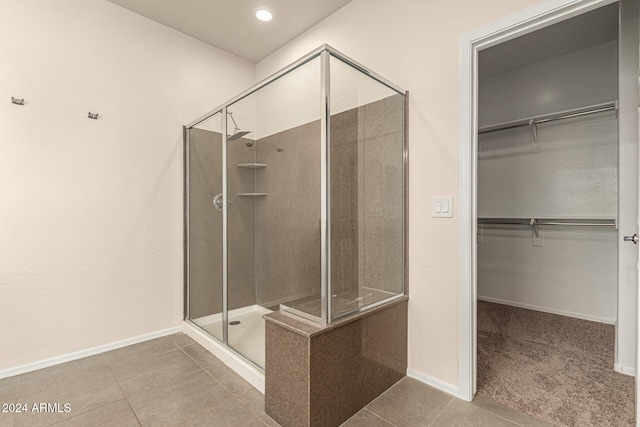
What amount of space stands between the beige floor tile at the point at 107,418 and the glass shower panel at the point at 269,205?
689 millimetres

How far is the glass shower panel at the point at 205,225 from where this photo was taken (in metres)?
2.54

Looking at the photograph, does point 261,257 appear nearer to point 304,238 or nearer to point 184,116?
point 304,238

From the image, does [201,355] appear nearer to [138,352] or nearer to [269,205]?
[138,352]

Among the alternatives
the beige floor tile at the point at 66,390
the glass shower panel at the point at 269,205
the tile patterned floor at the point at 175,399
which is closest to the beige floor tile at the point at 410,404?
the tile patterned floor at the point at 175,399

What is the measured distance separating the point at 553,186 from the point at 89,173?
4110 mm

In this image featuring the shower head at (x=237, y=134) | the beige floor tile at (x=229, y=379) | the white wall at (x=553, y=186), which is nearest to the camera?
the beige floor tile at (x=229, y=379)

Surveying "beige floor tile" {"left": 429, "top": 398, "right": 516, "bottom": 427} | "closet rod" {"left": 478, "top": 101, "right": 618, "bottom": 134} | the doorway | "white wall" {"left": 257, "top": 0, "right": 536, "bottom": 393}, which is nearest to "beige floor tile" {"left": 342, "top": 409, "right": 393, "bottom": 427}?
"beige floor tile" {"left": 429, "top": 398, "right": 516, "bottom": 427}

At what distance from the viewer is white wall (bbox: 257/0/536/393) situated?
5.87 feet

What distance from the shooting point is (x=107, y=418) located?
1597 mm

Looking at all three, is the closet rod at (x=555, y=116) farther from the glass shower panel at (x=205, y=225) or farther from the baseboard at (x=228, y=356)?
the baseboard at (x=228, y=356)

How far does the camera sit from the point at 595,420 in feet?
5.12

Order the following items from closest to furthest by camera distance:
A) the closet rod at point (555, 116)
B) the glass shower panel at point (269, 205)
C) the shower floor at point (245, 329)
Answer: the glass shower panel at point (269, 205) < the shower floor at point (245, 329) < the closet rod at point (555, 116)

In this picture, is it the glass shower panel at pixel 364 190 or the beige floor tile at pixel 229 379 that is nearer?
the glass shower panel at pixel 364 190

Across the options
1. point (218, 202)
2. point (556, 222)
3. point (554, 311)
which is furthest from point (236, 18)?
point (554, 311)
